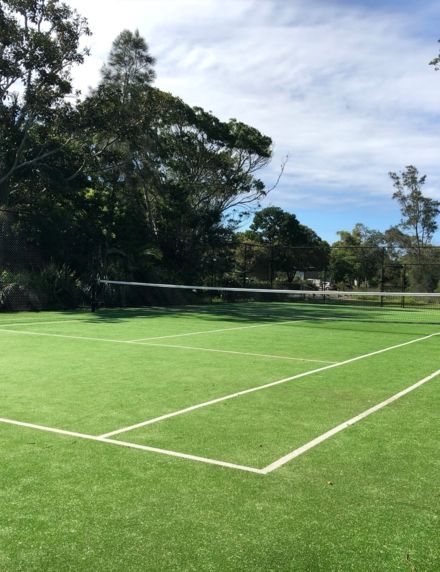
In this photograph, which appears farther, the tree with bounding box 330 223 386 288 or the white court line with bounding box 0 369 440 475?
the tree with bounding box 330 223 386 288

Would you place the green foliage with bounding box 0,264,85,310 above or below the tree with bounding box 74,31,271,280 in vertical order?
below

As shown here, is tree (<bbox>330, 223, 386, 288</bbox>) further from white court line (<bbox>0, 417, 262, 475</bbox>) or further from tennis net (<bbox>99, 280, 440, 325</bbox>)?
white court line (<bbox>0, 417, 262, 475</bbox>)

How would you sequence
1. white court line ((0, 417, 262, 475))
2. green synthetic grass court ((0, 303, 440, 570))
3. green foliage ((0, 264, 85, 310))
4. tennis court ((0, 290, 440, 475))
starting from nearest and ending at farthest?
1. green synthetic grass court ((0, 303, 440, 570))
2. white court line ((0, 417, 262, 475))
3. tennis court ((0, 290, 440, 475))
4. green foliage ((0, 264, 85, 310))

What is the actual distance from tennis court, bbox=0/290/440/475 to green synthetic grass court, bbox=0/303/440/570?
35mm

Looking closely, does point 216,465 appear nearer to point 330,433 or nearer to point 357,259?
point 330,433

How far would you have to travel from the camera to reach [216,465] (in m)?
4.41

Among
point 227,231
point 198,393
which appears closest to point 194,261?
point 227,231

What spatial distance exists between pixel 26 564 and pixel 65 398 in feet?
12.5

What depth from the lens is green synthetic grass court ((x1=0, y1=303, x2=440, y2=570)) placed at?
310cm

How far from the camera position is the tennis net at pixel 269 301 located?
71.6ft

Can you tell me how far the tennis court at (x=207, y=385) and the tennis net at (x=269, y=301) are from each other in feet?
18.6

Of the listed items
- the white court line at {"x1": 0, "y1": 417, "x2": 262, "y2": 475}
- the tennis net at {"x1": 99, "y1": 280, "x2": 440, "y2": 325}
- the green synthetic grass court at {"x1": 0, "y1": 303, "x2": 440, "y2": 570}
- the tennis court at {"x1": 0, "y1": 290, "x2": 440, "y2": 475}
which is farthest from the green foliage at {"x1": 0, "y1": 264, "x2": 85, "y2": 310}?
the white court line at {"x1": 0, "y1": 417, "x2": 262, "y2": 475}

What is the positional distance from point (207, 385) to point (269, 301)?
2775 cm

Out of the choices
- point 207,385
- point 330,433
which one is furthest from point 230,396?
point 330,433
